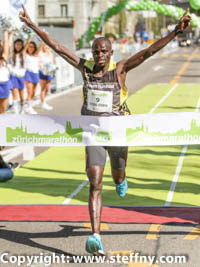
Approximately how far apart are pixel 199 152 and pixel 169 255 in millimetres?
6695

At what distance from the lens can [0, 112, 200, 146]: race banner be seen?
6590mm

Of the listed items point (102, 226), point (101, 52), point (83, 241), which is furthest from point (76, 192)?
point (101, 52)

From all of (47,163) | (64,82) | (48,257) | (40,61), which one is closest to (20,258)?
(48,257)

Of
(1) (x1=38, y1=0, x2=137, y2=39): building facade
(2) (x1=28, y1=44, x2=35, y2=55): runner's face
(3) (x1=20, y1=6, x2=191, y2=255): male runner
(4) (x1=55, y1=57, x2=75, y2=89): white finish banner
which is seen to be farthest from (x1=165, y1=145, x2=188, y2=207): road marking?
(1) (x1=38, y1=0, x2=137, y2=39): building facade

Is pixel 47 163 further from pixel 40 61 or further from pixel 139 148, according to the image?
pixel 40 61

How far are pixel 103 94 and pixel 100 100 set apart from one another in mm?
67

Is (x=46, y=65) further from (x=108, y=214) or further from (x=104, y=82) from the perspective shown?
A: (x=104, y=82)

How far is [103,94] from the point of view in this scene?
647 cm

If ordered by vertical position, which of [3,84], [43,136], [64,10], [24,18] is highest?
[24,18]

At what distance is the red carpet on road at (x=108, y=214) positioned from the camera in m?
7.39

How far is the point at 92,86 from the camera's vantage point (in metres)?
Result: 6.55

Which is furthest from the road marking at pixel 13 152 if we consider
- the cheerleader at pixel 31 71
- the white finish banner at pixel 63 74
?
the white finish banner at pixel 63 74

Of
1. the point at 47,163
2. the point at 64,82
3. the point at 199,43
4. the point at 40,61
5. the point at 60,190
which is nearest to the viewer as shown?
the point at 60,190

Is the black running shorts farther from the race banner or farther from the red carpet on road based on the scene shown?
the red carpet on road
